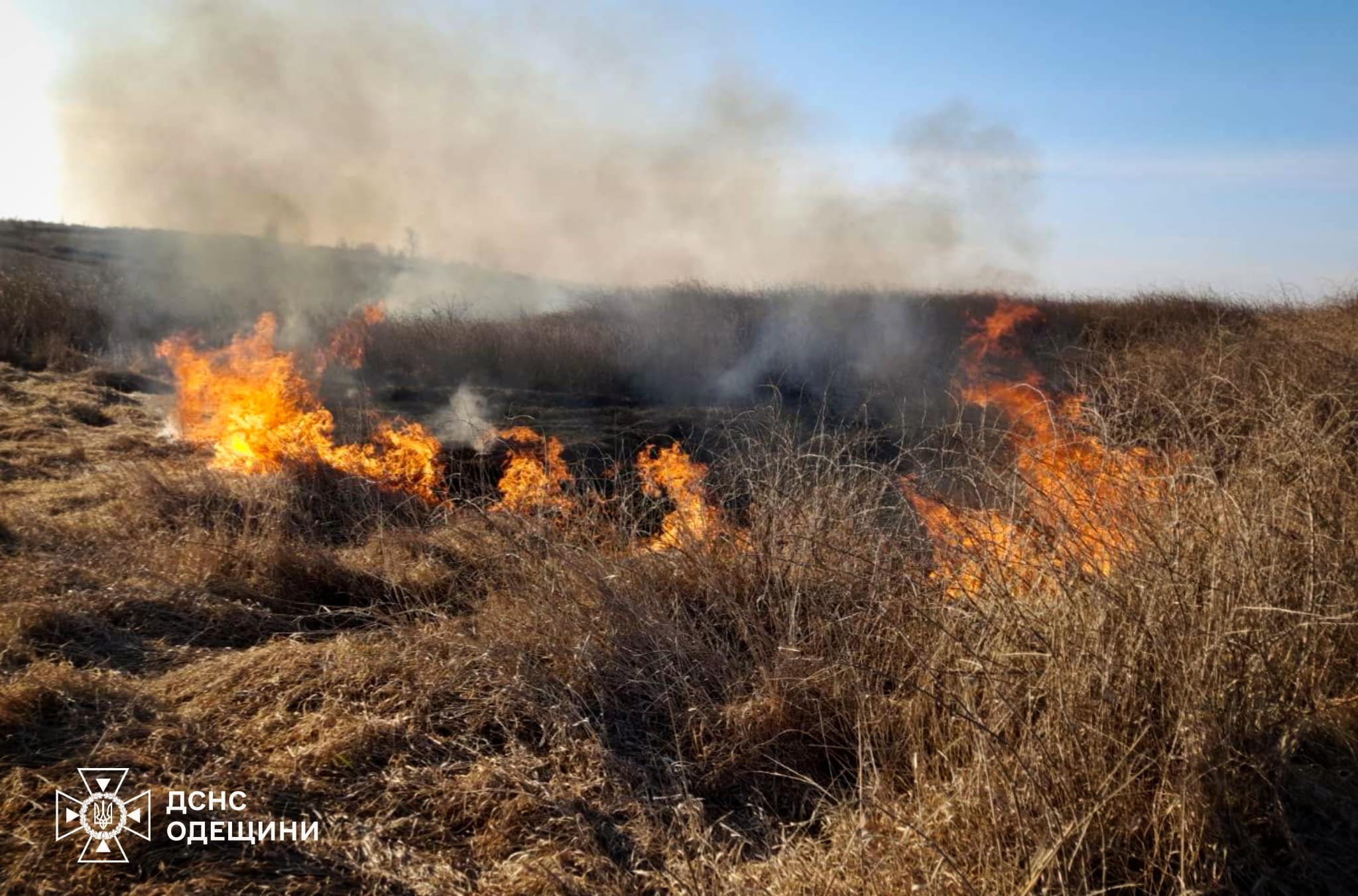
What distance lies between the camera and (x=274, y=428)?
26.0ft

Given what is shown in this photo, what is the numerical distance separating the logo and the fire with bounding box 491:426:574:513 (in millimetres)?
2140

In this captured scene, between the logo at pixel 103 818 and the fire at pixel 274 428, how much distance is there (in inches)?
152

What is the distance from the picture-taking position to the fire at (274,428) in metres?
7.18

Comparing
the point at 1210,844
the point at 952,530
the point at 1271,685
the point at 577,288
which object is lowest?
the point at 1210,844

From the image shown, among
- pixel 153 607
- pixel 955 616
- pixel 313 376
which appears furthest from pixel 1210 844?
pixel 313 376

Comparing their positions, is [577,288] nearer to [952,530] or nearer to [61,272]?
[61,272]

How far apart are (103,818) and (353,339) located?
10735mm

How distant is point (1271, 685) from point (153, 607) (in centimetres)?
492

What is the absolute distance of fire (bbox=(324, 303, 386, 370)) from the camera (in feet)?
38.4

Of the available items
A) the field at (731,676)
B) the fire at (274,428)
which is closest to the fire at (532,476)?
the field at (731,676)

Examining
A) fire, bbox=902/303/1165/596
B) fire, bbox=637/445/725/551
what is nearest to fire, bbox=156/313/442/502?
fire, bbox=637/445/725/551

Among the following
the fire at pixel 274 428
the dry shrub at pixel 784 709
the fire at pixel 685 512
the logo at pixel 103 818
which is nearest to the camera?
the dry shrub at pixel 784 709

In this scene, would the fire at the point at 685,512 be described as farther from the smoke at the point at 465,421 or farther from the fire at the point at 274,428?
the fire at the point at 274,428

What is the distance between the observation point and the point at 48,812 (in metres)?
2.62
